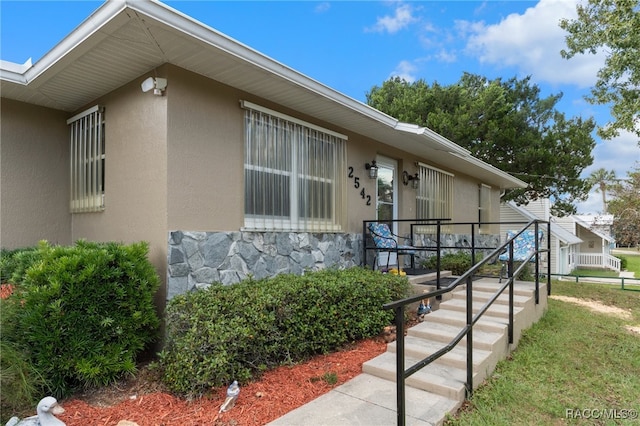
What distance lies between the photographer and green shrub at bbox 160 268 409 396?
2.87 meters

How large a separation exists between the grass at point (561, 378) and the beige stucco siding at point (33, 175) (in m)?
5.01

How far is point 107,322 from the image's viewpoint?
9.64 ft

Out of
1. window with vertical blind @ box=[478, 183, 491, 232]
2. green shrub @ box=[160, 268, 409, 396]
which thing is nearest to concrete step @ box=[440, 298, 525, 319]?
green shrub @ box=[160, 268, 409, 396]

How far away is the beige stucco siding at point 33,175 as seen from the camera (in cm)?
443

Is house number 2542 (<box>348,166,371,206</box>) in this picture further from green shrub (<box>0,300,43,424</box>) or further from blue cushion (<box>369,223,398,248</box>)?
green shrub (<box>0,300,43,424</box>)

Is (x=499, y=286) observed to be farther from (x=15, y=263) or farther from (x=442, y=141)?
(x=15, y=263)

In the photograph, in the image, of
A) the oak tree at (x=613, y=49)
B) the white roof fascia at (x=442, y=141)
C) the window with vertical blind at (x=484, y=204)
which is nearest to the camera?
the white roof fascia at (x=442, y=141)

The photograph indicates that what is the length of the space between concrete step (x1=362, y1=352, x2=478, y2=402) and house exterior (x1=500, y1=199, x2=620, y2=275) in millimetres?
15046

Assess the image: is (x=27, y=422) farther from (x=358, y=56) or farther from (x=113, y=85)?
(x=358, y=56)

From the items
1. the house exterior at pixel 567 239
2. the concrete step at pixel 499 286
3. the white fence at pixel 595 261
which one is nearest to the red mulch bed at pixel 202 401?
the concrete step at pixel 499 286

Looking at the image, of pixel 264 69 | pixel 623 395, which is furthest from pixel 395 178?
pixel 623 395

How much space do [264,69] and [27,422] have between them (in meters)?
3.35

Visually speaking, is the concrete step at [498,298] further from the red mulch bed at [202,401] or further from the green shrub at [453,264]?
the red mulch bed at [202,401]

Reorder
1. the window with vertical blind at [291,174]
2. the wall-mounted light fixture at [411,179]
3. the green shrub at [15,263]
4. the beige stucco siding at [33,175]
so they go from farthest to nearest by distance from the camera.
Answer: the wall-mounted light fixture at [411,179]
the window with vertical blind at [291,174]
the beige stucco siding at [33,175]
the green shrub at [15,263]
